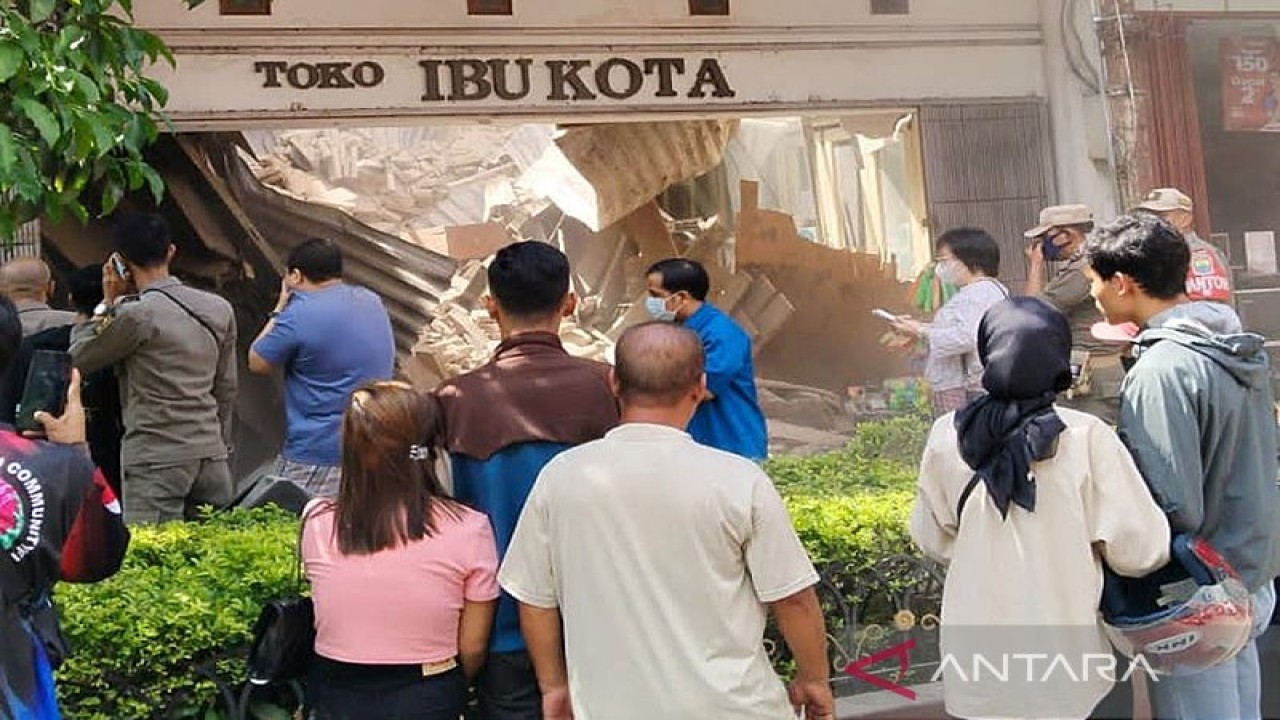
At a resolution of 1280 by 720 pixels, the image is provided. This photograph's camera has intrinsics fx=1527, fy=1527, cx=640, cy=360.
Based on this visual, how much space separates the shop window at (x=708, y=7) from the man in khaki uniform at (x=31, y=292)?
178 inches

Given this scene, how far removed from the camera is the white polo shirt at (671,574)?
3.42 meters

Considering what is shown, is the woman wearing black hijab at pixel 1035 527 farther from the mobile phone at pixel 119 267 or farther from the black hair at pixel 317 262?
the mobile phone at pixel 119 267

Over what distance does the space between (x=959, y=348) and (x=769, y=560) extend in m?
4.16

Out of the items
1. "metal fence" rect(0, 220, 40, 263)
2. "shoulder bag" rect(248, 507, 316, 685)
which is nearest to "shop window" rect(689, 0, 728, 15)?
Result: "metal fence" rect(0, 220, 40, 263)

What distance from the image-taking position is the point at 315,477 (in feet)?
20.5

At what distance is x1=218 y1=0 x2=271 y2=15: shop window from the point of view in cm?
877

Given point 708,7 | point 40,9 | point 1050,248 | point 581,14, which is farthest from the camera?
point 708,7

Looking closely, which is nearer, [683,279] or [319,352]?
[319,352]

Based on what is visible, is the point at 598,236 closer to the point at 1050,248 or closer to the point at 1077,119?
the point at 1077,119

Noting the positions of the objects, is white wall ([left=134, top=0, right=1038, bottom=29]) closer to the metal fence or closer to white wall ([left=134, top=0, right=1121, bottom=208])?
white wall ([left=134, top=0, right=1121, bottom=208])

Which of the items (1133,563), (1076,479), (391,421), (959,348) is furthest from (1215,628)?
(959,348)

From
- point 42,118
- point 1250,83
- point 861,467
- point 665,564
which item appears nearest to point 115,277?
point 42,118

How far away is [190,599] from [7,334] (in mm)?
1419

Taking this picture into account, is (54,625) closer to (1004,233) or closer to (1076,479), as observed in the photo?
(1076,479)
